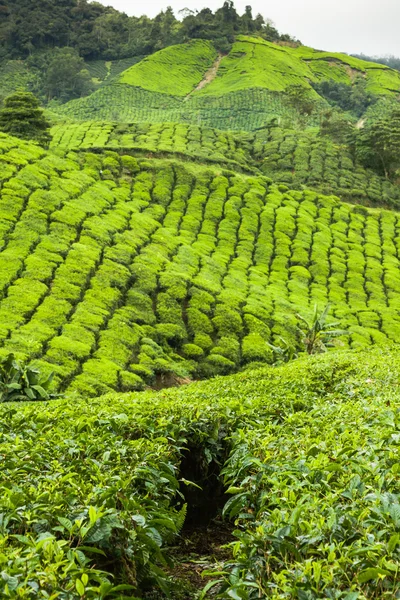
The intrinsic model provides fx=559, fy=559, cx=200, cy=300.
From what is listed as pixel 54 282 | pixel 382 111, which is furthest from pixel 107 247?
pixel 382 111

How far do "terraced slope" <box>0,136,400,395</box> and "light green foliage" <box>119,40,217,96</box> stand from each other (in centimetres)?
6837

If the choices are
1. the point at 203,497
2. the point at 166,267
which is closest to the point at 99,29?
the point at 166,267

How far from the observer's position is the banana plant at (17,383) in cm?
1494

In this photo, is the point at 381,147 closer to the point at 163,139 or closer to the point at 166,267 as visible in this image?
the point at 163,139

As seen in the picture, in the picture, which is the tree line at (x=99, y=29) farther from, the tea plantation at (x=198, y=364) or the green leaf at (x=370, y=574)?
the green leaf at (x=370, y=574)

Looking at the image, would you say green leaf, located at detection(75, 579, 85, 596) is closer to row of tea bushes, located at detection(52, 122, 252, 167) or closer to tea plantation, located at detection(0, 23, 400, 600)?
tea plantation, located at detection(0, 23, 400, 600)

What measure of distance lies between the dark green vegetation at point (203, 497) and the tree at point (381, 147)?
200 ft

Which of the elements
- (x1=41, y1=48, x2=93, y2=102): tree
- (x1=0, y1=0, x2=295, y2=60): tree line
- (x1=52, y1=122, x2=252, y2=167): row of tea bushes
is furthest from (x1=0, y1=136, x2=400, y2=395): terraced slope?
(x1=0, y1=0, x2=295, y2=60): tree line

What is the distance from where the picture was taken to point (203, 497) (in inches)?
277

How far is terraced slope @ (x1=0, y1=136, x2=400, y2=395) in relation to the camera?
24375 mm

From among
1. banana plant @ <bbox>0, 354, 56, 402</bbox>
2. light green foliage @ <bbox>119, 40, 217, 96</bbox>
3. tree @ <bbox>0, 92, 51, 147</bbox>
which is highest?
light green foliage @ <bbox>119, 40, 217, 96</bbox>

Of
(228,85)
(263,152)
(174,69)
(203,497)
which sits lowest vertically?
(203,497)

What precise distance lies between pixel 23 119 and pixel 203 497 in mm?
46851

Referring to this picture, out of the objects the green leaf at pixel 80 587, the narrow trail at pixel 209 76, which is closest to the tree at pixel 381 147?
the narrow trail at pixel 209 76
